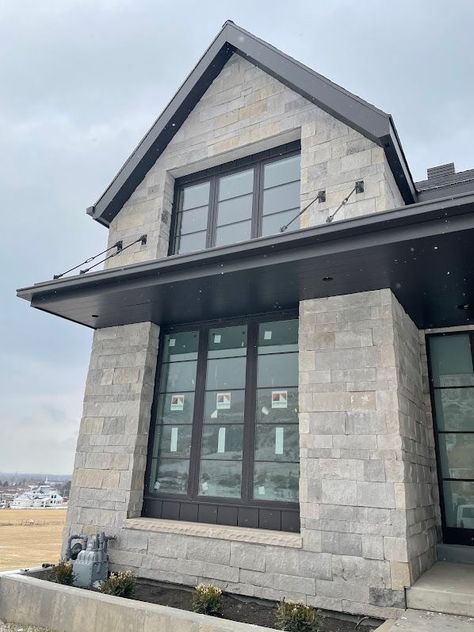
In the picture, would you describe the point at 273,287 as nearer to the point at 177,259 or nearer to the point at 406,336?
the point at 177,259

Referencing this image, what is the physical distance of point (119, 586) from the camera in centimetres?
469

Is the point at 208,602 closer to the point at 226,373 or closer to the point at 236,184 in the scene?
the point at 226,373

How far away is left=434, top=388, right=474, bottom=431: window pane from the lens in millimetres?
5781

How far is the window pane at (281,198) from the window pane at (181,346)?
205 centimetres

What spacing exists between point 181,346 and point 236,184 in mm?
2538

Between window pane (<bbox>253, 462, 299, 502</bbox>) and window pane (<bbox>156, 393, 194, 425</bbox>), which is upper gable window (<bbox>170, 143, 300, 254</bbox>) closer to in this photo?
window pane (<bbox>156, 393, 194, 425</bbox>)

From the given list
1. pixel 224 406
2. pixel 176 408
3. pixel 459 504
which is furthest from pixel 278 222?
pixel 459 504

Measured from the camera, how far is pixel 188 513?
5688mm

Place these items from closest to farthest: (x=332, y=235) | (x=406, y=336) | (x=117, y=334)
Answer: (x=332, y=235)
(x=406, y=336)
(x=117, y=334)

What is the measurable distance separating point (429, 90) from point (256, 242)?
400 ft

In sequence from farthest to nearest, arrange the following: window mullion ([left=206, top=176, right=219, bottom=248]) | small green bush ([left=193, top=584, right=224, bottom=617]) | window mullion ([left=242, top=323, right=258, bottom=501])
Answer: window mullion ([left=206, top=176, right=219, bottom=248]) < window mullion ([left=242, top=323, right=258, bottom=501]) < small green bush ([left=193, top=584, right=224, bottom=617])

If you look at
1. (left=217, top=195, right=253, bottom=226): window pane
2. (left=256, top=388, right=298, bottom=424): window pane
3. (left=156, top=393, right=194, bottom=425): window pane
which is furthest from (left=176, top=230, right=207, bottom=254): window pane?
(left=256, top=388, right=298, bottom=424): window pane

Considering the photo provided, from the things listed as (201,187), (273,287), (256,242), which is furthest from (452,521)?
(201,187)

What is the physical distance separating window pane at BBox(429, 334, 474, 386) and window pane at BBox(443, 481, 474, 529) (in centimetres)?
127
